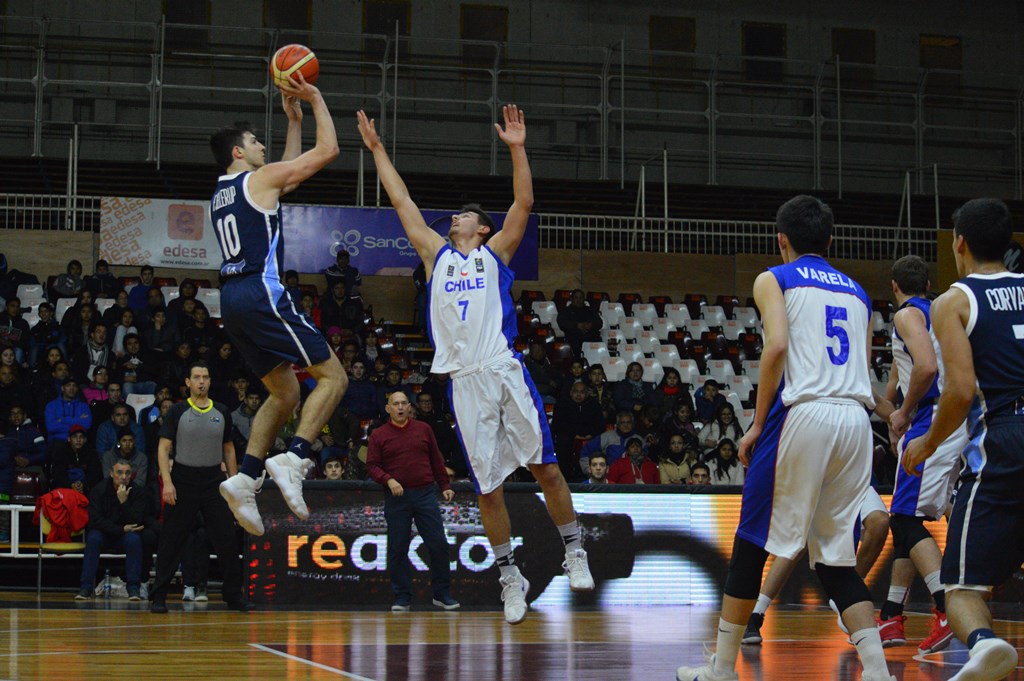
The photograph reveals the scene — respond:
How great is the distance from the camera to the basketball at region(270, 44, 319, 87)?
742 centimetres

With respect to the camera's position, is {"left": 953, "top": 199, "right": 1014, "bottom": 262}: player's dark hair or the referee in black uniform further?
the referee in black uniform

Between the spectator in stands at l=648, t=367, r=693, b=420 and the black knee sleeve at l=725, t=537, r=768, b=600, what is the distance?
11.6 metres

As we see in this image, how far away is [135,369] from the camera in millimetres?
17344

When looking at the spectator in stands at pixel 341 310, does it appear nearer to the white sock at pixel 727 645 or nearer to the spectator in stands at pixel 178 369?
the spectator in stands at pixel 178 369

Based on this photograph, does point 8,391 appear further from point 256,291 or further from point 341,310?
point 256,291

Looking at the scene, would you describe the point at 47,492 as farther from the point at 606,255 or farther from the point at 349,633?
the point at 606,255

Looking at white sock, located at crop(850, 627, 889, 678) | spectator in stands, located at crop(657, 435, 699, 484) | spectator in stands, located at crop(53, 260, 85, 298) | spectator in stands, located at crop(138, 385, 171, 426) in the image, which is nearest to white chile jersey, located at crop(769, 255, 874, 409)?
white sock, located at crop(850, 627, 889, 678)

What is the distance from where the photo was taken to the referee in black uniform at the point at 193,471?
12.1 meters

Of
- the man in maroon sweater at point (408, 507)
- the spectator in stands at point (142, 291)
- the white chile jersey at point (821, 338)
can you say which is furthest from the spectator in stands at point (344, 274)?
the white chile jersey at point (821, 338)

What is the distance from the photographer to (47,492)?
14930mm

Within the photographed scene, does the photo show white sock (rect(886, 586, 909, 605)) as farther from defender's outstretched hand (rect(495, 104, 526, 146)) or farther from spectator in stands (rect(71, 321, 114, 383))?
spectator in stands (rect(71, 321, 114, 383))

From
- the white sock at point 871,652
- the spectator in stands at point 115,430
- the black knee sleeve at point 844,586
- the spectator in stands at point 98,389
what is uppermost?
the spectator in stands at point 98,389

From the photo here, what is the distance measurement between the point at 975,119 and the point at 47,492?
2296 centimetres

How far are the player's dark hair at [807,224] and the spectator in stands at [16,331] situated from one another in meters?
13.3
